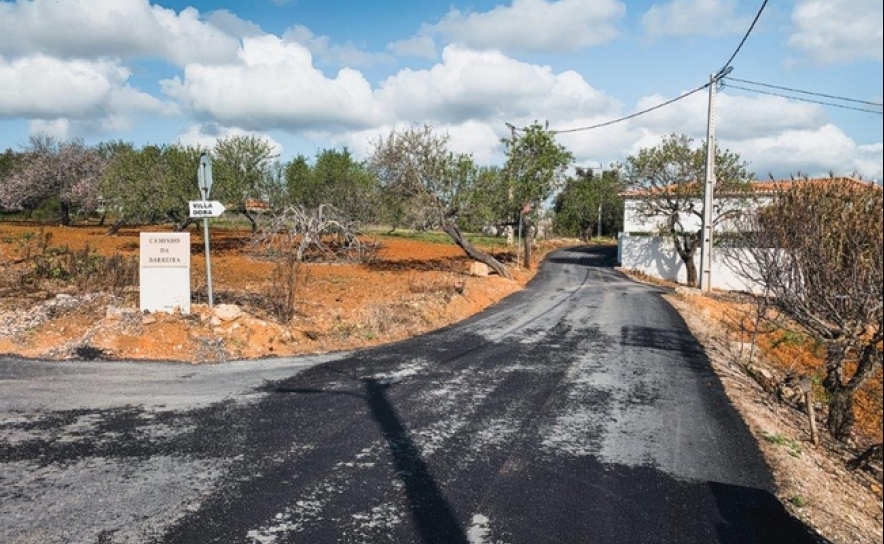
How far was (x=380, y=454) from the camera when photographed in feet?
17.9

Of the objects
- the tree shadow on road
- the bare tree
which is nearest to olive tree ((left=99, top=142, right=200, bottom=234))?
the tree shadow on road

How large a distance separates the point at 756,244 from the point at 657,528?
21.3 ft

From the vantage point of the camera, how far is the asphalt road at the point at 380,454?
13.7 ft

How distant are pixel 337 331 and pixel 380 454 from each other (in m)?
6.32

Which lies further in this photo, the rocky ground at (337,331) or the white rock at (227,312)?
the white rock at (227,312)

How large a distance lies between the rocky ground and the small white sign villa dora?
395 millimetres

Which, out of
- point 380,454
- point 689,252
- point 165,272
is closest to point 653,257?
point 689,252

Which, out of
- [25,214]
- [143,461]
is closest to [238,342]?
[143,461]

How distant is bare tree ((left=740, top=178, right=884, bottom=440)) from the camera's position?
6.07 m

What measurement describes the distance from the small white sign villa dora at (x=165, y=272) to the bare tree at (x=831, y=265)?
9985mm

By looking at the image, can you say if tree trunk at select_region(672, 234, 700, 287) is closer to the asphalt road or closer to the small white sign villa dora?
the asphalt road

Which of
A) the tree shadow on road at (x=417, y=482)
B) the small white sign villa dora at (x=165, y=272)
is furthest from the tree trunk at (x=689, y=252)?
the tree shadow on road at (x=417, y=482)

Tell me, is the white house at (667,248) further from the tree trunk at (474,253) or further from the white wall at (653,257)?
the tree trunk at (474,253)

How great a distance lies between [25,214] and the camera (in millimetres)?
56000
